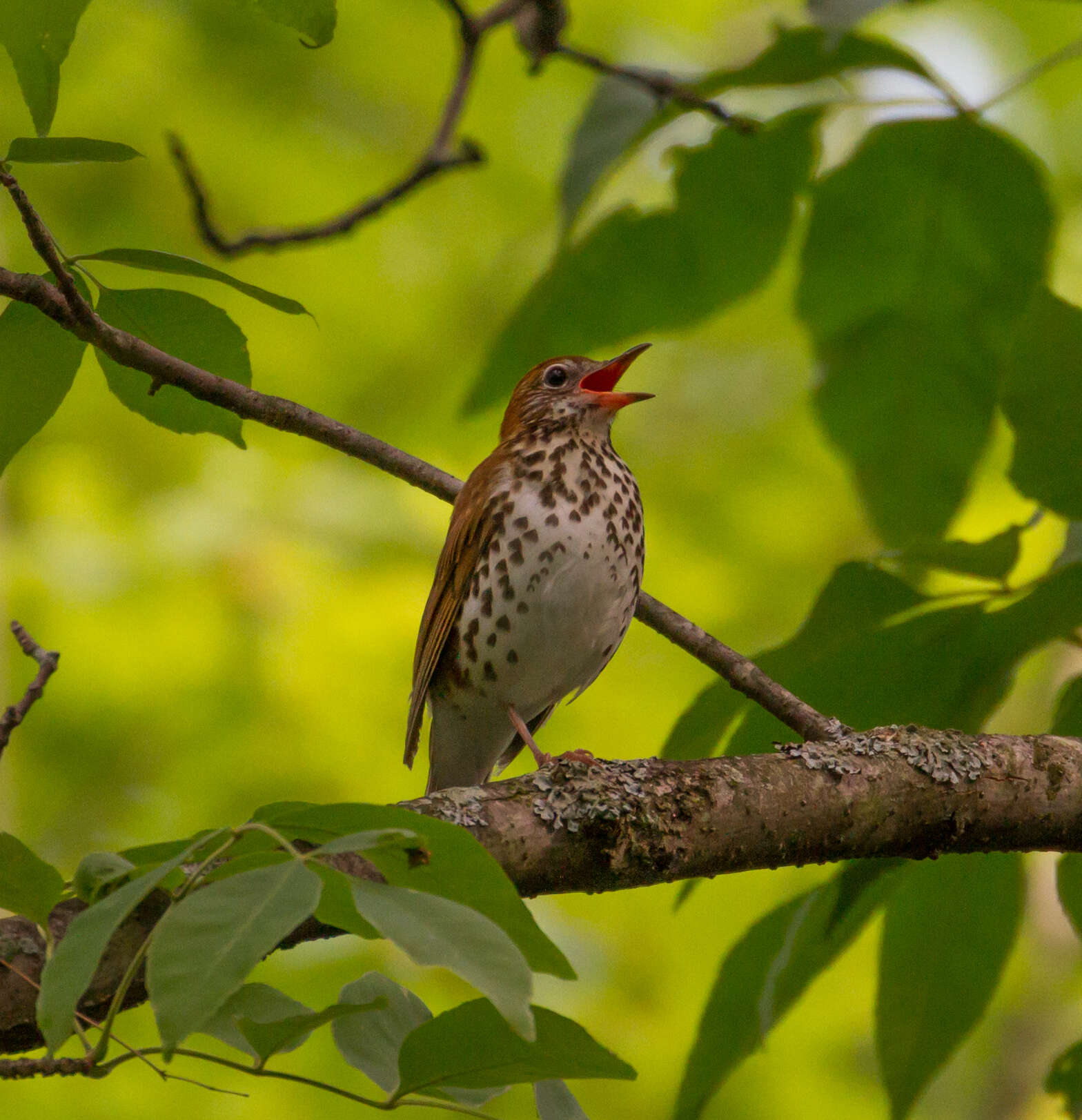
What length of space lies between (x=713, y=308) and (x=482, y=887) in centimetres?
212

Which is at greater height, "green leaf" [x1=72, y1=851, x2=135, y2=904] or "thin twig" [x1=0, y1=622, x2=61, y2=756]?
"green leaf" [x1=72, y1=851, x2=135, y2=904]

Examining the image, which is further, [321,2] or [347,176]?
[347,176]

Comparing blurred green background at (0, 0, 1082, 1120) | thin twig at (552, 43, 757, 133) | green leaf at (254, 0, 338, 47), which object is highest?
thin twig at (552, 43, 757, 133)

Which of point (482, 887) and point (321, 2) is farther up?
point (321, 2)

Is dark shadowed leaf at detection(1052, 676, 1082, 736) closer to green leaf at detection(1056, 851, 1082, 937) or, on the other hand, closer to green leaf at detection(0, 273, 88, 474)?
green leaf at detection(1056, 851, 1082, 937)

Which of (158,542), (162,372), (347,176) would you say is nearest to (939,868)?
(162,372)

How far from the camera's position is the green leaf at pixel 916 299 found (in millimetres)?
3270

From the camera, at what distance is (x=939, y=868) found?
2.83 m

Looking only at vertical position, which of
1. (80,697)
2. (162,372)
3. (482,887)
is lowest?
(80,697)

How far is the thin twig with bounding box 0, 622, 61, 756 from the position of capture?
2.31 meters

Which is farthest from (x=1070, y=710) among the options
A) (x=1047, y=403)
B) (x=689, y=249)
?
(x=689, y=249)

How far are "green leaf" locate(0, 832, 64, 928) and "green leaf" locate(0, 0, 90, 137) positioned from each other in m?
0.97

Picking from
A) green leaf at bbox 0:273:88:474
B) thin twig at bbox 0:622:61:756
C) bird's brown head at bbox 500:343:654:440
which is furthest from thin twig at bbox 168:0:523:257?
green leaf at bbox 0:273:88:474

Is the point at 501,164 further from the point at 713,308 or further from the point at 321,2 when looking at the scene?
the point at 321,2
